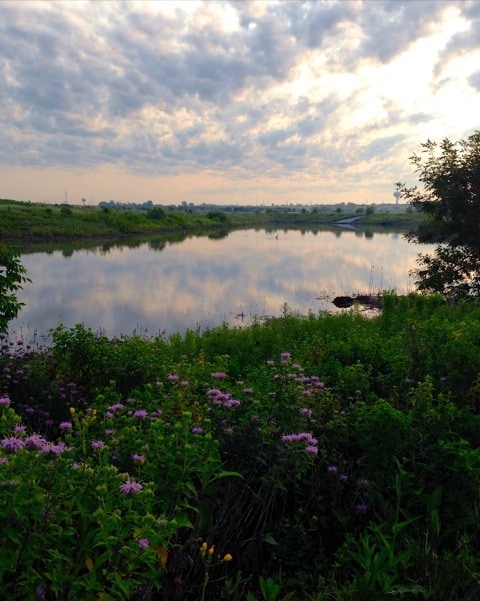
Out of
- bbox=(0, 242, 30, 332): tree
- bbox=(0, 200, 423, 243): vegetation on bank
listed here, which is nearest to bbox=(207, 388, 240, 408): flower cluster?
bbox=(0, 242, 30, 332): tree

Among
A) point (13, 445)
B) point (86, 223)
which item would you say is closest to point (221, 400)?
point (13, 445)

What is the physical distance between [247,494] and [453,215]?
12416 mm

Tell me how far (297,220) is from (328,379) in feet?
428

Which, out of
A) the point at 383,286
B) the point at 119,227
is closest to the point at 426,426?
the point at 383,286

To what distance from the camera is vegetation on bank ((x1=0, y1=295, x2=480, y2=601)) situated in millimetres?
2154

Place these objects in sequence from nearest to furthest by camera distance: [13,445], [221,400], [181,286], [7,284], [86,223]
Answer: [13,445], [221,400], [7,284], [181,286], [86,223]

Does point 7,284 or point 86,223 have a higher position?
point 86,223

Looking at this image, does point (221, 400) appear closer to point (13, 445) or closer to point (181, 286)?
point (13, 445)

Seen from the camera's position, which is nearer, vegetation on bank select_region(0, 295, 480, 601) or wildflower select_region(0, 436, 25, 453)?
vegetation on bank select_region(0, 295, 480, 601)

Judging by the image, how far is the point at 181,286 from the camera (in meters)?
24.5

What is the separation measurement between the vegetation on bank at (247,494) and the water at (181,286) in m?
9.39

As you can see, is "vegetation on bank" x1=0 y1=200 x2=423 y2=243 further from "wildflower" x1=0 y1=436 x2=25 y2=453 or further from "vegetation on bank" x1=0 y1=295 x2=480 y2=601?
"wildflower" x1=0 y1=436 x2=25 y2=453

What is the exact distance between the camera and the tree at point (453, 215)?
13.2m

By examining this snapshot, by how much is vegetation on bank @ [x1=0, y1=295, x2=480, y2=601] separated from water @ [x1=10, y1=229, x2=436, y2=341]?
370 inches
